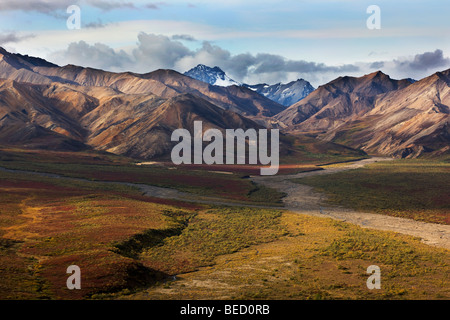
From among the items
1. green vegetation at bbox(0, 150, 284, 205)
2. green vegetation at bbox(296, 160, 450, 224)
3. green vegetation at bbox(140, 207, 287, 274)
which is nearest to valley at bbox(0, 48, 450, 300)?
green vegetation at bbox(140, 207, 287, 274)

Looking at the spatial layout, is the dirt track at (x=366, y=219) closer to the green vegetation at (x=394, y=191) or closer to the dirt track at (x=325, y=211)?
the dirt track at (x=325, y=211)

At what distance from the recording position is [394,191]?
106500mm

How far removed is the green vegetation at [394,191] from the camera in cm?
8231

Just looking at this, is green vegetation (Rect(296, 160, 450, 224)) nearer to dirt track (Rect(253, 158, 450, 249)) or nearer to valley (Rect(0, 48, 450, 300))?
valley (Rect(0, 48, 450, 300))

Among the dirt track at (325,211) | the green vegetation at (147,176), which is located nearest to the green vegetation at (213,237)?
the dirt track at (325,211)

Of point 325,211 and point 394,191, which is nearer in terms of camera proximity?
point 325,211

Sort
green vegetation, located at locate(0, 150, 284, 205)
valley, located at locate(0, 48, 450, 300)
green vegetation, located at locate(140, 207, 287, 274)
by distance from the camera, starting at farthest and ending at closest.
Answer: green vegetation, located at locate(0, 150, 284, 205)
green vegetation, located at locate(140, 207, 287, 274)
valley, located at locate(0, 48, 450, 300)

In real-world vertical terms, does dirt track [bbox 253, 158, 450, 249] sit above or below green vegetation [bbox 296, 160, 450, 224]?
below

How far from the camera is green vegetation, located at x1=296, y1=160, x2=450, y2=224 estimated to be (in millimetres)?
82312

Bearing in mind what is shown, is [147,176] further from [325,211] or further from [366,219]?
[366,219]

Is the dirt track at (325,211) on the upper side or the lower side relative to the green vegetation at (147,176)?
lower

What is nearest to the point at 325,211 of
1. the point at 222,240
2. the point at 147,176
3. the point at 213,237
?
the point at 213,237
